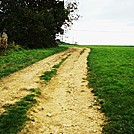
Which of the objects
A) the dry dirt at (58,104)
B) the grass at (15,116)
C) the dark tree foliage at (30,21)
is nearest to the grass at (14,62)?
the dry dirt at (58,104)

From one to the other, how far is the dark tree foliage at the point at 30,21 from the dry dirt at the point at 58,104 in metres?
29.1

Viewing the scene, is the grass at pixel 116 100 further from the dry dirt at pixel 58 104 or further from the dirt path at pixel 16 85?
the dirt path at pixel 16 85

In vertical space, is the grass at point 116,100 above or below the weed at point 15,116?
above

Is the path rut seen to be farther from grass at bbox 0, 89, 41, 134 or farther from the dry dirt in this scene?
grass at bbox 0, 89, 41, 134

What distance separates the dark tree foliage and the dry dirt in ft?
95.4

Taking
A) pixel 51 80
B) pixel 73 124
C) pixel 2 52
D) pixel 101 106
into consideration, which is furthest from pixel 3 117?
pixel 2 52

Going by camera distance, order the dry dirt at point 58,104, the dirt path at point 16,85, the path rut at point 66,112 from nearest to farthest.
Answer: the path rut at point 66,112, the dry dirt at point 58,104, the dirt path at point 16,85

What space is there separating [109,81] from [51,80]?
3.30 m

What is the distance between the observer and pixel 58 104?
37.3 ft

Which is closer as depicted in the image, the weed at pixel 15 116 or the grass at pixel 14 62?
the weed at pixel 15 116

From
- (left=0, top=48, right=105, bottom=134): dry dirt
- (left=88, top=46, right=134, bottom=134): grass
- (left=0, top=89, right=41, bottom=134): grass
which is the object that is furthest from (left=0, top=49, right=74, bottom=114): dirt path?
(left=88, top=46, right=134, bottom=134): grass

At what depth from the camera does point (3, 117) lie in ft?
30.1

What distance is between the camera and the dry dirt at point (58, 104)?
869 centimetres

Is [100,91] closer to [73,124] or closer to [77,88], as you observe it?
[77,88]
